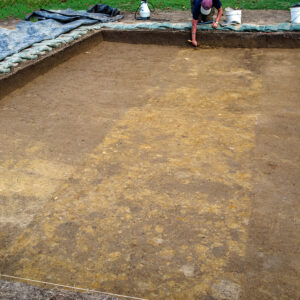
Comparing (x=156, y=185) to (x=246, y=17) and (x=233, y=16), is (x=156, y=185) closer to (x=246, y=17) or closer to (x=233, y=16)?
(x=233, y=16)

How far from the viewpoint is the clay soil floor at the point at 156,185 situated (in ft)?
7.36

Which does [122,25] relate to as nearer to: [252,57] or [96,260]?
[252,57]


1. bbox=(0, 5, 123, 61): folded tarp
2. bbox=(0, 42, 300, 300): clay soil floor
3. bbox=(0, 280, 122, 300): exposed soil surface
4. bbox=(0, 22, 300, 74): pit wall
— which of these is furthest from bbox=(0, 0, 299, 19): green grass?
bbox=(0, 280, 122, 300): exposed soil surface

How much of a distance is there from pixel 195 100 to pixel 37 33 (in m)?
3.83

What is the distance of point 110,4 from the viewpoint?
9.65 m

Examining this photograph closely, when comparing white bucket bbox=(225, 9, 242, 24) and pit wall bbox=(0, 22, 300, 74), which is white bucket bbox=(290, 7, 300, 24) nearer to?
pit wall bbox=(0, 22, 300, 74)

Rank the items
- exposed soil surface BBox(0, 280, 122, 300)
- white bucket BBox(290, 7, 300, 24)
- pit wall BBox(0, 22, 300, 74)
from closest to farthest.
→ exposed soil surface BBox(0, 280, 122, 300) → pit wall BBox(0, 22, 300, 74) → white bucket BBox(290, 7, 300, 24)

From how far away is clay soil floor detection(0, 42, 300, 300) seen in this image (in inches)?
88.3

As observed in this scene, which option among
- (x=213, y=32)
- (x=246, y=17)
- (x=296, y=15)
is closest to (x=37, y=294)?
(x=213, y=32)

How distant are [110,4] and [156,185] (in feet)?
25.9

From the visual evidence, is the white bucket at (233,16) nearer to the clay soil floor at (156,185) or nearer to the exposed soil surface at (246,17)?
the exposed soil surface at (246,17)

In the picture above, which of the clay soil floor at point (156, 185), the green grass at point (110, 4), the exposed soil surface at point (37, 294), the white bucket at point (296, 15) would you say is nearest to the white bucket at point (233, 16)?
the white bucket at point (296, 15)

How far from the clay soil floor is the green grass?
169 inches

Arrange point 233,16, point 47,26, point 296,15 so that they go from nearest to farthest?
point 296,15 → point 233,16 → point 47,26
